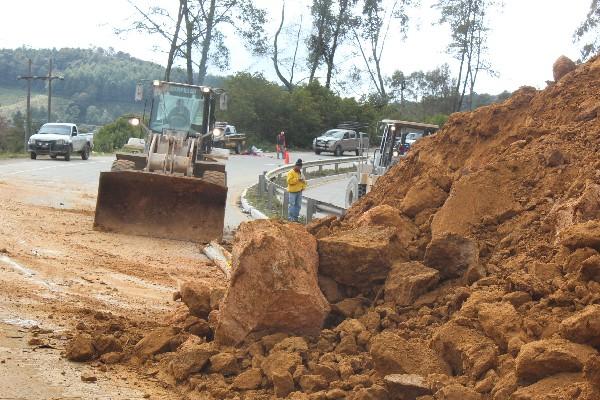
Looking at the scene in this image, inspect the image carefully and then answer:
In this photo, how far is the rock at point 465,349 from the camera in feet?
20.4

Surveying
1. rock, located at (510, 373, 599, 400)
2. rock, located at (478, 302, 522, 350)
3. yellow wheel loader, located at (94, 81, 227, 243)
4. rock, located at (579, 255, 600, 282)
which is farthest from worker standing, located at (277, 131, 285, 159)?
rock, located at (510, 373, 599, 400)

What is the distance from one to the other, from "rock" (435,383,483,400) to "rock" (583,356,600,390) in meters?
0.79

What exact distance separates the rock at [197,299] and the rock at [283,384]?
6.98 ft

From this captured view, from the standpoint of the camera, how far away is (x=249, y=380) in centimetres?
727

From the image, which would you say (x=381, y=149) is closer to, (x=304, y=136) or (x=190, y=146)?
(x=190, y=146)

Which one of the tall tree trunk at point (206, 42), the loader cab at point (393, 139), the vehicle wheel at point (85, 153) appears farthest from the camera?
the tall tree trunk at point (206, 42)

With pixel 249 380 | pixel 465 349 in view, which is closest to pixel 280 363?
pixel 249 380

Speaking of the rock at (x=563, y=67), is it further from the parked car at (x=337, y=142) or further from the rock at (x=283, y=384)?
the parked car at (x=337, y=142)

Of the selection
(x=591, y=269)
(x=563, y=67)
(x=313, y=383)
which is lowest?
(x=313, y=383)

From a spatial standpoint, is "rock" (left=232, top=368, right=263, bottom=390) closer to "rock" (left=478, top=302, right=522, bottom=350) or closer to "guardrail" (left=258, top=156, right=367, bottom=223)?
"rock" (left=478, top=302, right=522, bottom=350)

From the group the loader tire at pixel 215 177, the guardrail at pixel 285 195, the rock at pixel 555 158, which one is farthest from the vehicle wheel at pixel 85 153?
the rock at pixel 555 158

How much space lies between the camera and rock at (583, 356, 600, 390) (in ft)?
17.6

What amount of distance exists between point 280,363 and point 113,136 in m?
52.3

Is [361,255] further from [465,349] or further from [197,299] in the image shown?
[465,349]
